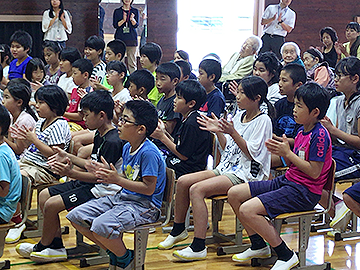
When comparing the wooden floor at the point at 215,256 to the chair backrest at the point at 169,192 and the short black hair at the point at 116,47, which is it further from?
the short black hair at the point at 116,47

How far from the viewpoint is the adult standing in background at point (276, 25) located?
316 inches

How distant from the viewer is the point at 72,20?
962 centimetres

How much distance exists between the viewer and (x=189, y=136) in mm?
3500

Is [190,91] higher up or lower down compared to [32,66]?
higher up

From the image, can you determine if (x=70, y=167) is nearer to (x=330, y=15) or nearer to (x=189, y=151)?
(x=189, y=151)

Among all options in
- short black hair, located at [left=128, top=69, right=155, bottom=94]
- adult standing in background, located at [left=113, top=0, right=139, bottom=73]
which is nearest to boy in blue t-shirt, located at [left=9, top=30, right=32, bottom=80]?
short black hair, located at [left=128, top=69, right=155, bottom=94]

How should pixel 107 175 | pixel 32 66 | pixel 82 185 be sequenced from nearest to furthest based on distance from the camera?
pixel 107 175
pixel 82 185
pixel 32 66

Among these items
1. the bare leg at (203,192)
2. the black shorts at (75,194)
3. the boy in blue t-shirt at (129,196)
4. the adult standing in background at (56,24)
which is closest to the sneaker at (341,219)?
the bare leg at (203,192)

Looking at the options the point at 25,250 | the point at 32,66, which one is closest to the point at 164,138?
the point at 25,250

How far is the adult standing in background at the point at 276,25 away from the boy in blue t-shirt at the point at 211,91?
3921 millimetres

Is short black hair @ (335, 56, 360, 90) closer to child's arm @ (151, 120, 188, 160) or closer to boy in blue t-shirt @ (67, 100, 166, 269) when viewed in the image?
child's arm @ (151, 120, 188, 160)

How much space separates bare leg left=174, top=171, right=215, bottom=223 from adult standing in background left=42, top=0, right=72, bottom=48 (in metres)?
5.70

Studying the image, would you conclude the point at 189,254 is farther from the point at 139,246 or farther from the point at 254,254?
the point at 139,246

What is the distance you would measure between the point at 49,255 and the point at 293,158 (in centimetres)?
145
